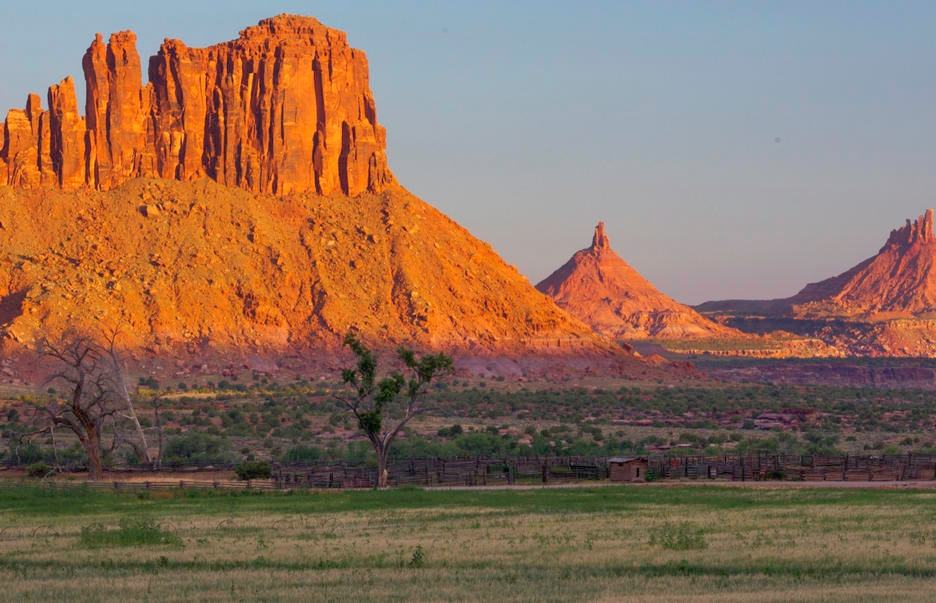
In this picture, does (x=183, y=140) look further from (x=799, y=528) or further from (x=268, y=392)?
Result: (x=799, y=528)

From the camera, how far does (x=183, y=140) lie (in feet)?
401

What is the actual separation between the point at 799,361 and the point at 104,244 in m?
89.8

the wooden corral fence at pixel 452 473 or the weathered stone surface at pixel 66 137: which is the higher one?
the weathered stone surface at pixel 66 137

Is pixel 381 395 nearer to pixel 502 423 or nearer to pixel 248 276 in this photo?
pixel 502 423

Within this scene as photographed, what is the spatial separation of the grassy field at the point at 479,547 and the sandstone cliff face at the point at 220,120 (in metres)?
79.9

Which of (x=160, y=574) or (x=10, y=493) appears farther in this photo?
(x=10, y=493)

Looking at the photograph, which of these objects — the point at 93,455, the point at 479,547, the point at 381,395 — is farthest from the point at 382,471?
the point at 479,547

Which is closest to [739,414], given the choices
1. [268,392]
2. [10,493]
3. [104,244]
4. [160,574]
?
[268,392]

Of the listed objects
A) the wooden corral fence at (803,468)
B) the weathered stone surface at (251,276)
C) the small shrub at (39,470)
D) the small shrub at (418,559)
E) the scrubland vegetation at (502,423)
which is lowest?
the small shrub at (418,559)

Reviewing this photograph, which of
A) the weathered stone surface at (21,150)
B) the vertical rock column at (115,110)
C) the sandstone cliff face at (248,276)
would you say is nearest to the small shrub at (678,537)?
the sandstone cliff face at (248,276)

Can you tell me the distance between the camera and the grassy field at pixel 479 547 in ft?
81.0

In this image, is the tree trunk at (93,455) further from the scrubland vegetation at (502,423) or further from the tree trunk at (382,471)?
the tree trunk at (382,471)

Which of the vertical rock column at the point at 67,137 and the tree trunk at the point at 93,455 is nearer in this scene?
the tree trunk at the point at 93,455

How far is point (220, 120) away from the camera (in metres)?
123
